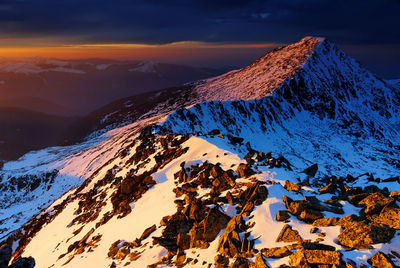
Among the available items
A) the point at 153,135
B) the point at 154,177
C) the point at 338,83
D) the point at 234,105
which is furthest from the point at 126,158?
the point at 338,83

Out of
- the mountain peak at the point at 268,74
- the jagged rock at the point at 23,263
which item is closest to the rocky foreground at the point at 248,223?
the jagged rock at the point at 23,263

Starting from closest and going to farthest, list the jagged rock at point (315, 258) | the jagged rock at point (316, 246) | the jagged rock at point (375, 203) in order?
the jagged rock at point (315, 258), the jagged rock at point (316, 246), the jagged rock at point (375, 203)

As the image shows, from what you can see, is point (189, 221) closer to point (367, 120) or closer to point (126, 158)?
point (126, 158)

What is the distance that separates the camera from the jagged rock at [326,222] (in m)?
13.3

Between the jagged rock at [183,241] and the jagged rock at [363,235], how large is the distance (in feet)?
30.5

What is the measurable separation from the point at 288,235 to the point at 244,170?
337 inches

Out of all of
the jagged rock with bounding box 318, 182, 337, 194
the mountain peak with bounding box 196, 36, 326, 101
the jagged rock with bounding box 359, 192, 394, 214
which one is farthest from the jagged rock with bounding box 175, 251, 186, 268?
the mountain peak with bounding box 196, 36, 326, 101

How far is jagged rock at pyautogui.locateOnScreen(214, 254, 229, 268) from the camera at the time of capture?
12.8m

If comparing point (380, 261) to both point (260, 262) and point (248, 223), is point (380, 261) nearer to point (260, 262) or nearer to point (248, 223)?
point (260, 262)

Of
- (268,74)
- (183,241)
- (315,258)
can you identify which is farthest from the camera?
(268,74)

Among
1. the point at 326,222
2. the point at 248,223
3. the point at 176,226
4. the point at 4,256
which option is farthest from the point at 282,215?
the point at 4,256

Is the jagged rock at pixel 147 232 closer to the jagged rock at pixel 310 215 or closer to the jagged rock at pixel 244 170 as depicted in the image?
the jagged rock at pixel 244 170

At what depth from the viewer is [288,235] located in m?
13.2

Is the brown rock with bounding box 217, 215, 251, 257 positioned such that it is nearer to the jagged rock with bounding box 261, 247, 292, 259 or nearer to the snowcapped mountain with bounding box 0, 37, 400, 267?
the snowcapped mountain with bounding box 0, 37, 400, 267
